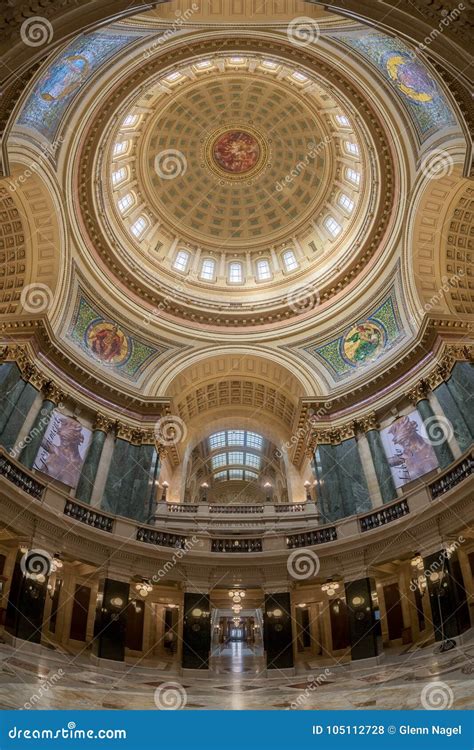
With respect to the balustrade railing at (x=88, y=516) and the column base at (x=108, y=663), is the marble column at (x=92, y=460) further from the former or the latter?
the column base at (x=108, y=663)

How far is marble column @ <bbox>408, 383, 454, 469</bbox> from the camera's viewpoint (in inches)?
769

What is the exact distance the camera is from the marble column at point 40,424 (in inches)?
757

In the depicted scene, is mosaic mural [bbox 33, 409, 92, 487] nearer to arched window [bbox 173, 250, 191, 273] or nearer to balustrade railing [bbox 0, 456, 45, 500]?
balustrade railing [bbox 0, 456, 45, 500]

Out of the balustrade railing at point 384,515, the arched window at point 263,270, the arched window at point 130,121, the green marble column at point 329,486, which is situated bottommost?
the balustrade railing at point 384,515

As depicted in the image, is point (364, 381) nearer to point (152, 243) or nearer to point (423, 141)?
point (423, 141)

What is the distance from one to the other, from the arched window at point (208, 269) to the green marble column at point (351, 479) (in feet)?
47.5

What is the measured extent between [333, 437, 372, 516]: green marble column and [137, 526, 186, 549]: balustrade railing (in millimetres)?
7108

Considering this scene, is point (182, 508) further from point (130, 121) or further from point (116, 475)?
point (130, 121)

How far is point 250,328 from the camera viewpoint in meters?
29.6

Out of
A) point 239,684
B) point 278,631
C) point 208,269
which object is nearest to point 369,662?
point 278,631

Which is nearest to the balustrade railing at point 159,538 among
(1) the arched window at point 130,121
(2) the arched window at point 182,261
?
(2) the arched window at point 182,261

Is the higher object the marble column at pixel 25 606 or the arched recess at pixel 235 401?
the arched recess at pixel 235 401

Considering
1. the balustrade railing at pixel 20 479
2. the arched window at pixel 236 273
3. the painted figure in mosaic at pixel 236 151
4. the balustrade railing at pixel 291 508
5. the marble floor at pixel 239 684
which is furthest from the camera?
the arched window at pixel 236 273

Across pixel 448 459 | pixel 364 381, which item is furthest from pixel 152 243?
pixel 448 459
